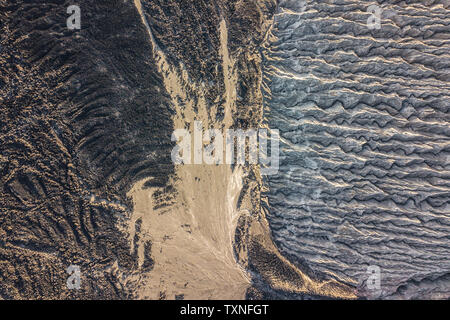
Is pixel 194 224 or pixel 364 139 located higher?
pixel 364 139

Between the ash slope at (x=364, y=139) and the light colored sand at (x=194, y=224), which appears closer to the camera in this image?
the ash slope at (x=364, y=139)

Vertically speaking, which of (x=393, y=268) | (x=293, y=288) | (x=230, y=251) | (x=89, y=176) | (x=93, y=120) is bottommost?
(x=293, y=288)

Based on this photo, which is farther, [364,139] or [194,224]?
[194,224]

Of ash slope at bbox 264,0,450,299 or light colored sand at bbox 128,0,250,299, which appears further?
light colored sand at bbox 128,0,250,299

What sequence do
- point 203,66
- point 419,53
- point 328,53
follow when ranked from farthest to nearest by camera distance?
point 203,66
point 328,53
point 419,53

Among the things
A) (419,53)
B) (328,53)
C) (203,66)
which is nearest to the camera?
(419,53)

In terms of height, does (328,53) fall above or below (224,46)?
below

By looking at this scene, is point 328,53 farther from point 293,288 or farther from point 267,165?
point 293,288

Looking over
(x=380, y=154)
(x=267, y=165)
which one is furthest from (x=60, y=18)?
(x=380, y=154)
